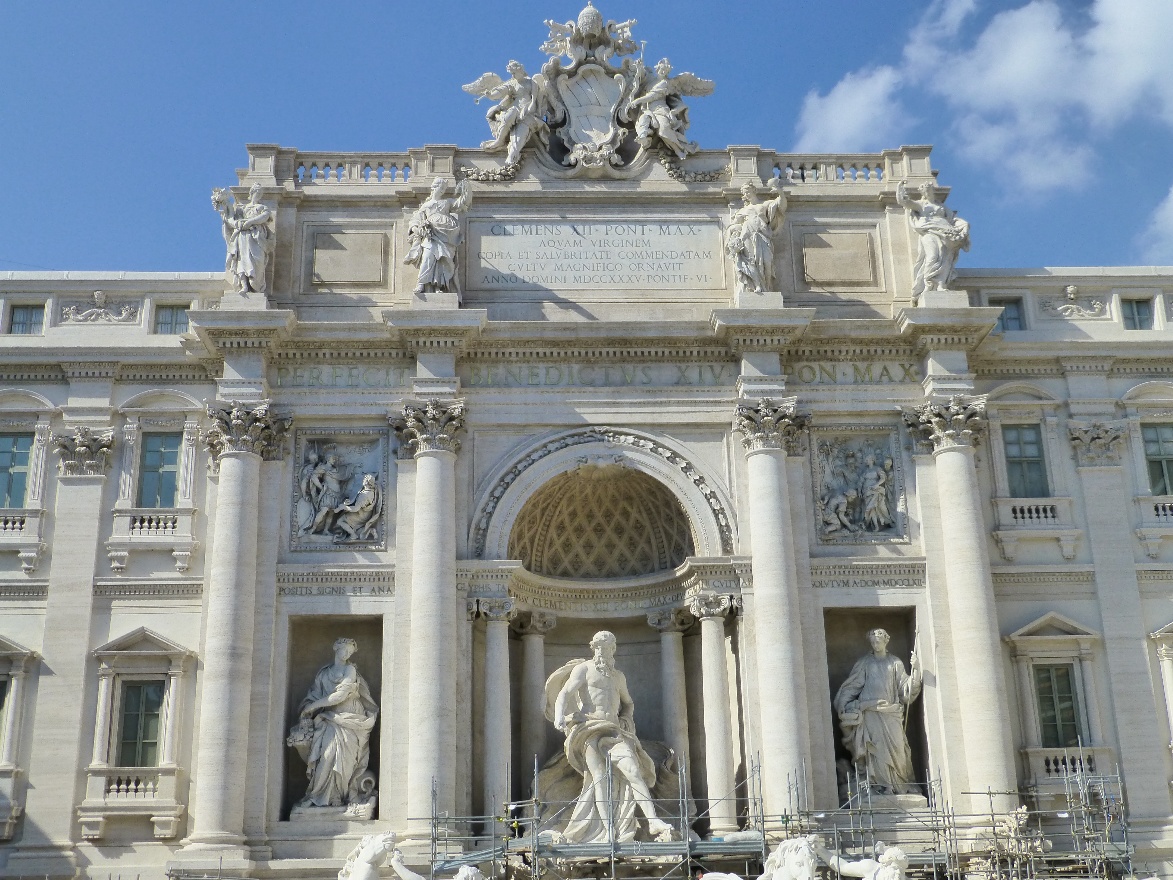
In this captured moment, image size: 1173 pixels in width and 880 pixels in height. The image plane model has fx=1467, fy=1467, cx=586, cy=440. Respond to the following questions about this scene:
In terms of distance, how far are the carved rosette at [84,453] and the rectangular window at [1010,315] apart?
17.7 meters

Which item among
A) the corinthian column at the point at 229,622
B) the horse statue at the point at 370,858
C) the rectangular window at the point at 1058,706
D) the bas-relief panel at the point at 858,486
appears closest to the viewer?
the horse statue at the point at 370,858

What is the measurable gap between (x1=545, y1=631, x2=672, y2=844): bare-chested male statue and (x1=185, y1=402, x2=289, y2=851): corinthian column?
5504 mm

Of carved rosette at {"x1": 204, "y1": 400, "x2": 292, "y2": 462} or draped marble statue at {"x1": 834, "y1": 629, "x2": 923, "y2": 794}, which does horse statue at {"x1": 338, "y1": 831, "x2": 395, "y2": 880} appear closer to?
carved rosette at {"x1": 204, "y1": 400, "x2": 292, "y2": 462}

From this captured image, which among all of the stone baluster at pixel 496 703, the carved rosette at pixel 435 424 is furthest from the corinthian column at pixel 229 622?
the stone baluster at pixel 496 703

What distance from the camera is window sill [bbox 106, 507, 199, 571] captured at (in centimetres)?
2719

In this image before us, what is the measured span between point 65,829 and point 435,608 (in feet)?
24.5

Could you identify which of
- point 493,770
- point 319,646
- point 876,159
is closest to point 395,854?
point 493,770

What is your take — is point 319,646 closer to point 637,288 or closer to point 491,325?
point 491,325

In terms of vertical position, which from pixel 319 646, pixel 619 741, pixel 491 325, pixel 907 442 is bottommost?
pixel 619 741

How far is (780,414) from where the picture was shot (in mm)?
27375

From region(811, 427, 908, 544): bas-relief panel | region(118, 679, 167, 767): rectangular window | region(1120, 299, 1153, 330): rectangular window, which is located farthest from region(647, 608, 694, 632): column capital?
region(1120, 299, 1153, 330): rectangular window

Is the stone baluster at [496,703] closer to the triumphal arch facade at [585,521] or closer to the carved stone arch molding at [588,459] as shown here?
the triumphal arch facade at [585,521]

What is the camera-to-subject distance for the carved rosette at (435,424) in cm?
2711

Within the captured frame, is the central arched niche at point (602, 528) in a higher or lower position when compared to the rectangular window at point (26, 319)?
lower
